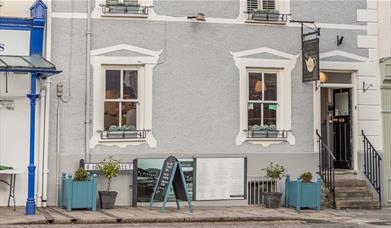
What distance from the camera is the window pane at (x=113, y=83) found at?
1541cm

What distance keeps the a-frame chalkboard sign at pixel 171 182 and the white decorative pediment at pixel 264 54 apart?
3.38m

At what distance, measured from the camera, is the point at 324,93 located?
1789cm

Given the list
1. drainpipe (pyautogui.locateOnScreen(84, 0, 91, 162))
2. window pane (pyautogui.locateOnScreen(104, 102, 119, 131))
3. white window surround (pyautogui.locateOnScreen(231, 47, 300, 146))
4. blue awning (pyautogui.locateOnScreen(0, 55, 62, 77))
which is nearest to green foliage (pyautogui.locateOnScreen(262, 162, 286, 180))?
white window surround (pyautogui.locateOnScreen(231, 47, 300, 146))

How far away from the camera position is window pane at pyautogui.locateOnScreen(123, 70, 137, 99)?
51.0 ft

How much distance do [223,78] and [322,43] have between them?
278cm

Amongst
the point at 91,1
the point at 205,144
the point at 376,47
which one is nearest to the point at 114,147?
the point at 205,144

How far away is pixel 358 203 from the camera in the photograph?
1598cm

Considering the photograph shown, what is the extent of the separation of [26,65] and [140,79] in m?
3.04

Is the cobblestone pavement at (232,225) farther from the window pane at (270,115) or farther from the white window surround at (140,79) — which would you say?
the window pane at (270,115)

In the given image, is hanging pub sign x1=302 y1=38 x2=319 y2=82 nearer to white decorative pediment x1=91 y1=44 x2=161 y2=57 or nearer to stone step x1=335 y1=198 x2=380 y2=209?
stone step x1=335 y1=198 x2=380 y2=209

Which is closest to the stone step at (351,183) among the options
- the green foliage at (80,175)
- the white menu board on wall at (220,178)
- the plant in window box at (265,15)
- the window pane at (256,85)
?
the white menu board on wall at (220,178)

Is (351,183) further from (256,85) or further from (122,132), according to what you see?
(122,132)

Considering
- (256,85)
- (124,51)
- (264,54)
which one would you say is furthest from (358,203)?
(124,51)

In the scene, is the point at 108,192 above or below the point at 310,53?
below
